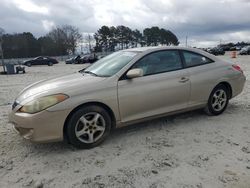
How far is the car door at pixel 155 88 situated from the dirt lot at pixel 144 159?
42 centimetres

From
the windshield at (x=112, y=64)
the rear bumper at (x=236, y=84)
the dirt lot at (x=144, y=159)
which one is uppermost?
the windshield at (x=112, y=64)

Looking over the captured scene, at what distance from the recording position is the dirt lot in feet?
9.75

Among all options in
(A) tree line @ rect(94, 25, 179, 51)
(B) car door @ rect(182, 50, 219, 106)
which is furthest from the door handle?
(A) tree line @ rect(94, 25, 179, 51)

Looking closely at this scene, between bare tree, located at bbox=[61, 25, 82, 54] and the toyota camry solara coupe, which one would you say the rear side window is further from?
bare tree, located at bbox=[61, 25, 82, 54]

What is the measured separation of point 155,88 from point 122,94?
2.03ft

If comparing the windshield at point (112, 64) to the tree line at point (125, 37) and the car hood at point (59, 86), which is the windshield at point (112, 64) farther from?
the tree line at point (125, 37)

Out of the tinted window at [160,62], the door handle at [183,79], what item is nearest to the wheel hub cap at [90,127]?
the tinted window at [160,62]

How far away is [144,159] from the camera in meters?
3.44

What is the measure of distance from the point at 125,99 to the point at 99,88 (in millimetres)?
444

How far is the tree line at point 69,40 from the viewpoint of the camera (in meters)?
68.1

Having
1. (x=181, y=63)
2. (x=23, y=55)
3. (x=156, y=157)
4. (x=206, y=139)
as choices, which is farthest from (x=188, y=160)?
(x=23, y=55)

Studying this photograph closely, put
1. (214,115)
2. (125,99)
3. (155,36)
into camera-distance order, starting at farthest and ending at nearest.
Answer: (155,36) < (214,115) < (125,99)

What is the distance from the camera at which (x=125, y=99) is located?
3.95 m

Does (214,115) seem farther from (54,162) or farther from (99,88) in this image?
(54,162)
